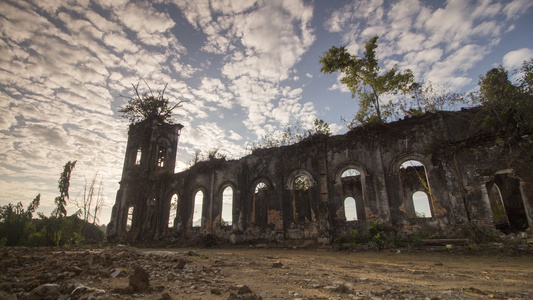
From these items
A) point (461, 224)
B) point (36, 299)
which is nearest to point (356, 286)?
point (36, 299)

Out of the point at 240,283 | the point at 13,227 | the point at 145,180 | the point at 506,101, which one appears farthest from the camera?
the point at 145,180

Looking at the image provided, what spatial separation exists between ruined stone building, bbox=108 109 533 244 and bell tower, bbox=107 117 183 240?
7 cm

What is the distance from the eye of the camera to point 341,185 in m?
13.2

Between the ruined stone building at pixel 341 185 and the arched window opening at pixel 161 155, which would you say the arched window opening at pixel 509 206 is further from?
the arched window opening at pixel 161 155

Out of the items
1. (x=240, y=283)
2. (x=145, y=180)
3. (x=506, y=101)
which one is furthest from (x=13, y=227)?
(x=506, y=101)

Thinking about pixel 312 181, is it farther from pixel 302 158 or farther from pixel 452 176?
pixel 452 176

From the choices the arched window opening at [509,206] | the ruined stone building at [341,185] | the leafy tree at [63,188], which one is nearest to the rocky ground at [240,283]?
the ruined stone building at [341,185]

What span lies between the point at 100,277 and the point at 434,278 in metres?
6.04

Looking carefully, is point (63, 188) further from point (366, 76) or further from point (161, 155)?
point (366, 76)

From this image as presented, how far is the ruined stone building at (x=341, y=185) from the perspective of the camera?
10.1 m

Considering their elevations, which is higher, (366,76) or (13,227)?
(366,76)

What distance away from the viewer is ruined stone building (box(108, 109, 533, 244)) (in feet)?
33.1

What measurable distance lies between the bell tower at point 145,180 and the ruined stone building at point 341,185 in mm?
74

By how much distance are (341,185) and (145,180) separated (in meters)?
13.7
